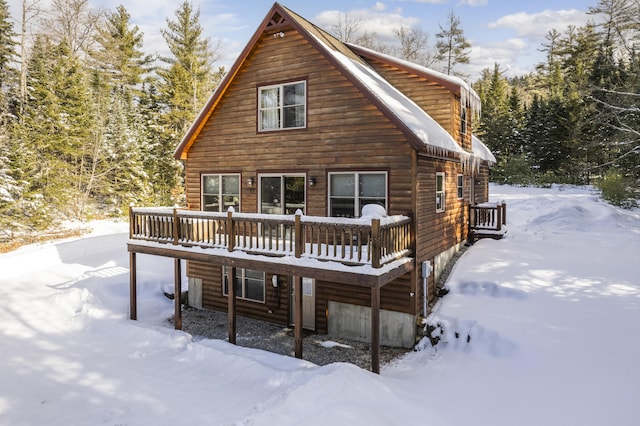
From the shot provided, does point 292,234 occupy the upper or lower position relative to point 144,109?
lower

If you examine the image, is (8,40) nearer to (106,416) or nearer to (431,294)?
(106,416)

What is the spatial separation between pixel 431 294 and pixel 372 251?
4.31m

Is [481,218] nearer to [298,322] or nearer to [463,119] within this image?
[463,119]

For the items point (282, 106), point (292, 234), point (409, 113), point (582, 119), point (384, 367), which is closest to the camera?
point (384, 367)

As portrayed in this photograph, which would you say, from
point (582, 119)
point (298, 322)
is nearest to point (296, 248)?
point (298, 322)

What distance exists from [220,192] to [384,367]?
25.7 ft

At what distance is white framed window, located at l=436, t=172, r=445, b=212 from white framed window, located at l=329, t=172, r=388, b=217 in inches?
98.0

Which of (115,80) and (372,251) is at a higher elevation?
(115,80)

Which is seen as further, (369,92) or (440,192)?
(440,192)

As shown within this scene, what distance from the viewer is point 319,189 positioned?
36.0ft

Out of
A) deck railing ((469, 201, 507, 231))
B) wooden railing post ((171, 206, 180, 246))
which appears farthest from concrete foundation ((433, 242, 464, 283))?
wooden railing post ((171, 206, 180, 246))

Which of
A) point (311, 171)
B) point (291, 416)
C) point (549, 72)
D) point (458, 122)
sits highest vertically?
point (549, 72)

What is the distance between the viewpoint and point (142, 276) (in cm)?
1441

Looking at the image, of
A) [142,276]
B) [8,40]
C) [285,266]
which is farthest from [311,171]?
[8,40]
